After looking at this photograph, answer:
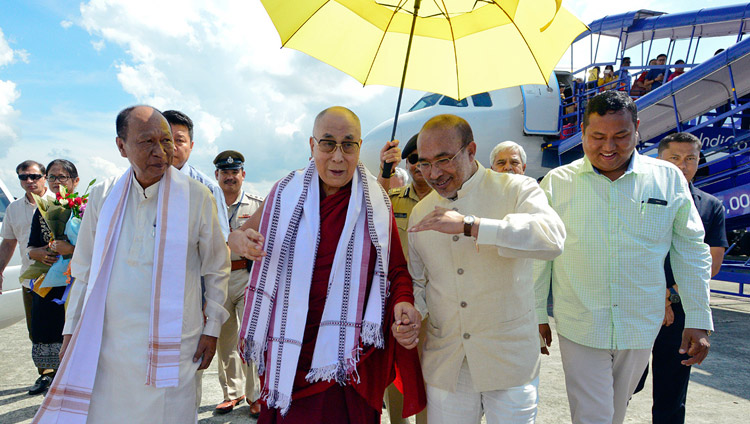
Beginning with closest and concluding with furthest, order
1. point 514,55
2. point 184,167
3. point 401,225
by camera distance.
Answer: point 514,55, point 401,225, point 184,167

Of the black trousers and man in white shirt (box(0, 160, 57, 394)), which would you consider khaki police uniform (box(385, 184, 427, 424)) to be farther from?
man in white shirt (box(0, 160, 57, 394))

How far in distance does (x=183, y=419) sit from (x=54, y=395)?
580mm

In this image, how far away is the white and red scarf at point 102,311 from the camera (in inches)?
82.3

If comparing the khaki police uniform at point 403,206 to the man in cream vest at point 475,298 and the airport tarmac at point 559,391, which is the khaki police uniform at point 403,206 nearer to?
the man in cream vest at point 475,298

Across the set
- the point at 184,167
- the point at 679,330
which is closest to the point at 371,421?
the point at 679,330

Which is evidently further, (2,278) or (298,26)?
(2,278)

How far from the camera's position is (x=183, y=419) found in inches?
89.7

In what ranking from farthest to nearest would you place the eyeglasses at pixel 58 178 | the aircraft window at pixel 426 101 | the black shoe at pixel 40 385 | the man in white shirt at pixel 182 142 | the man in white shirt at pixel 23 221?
the aircraft window at pixel 426 101 → the eyeglasses at pixel 58 178 → the man in white shirt at pixel 23 221 → the black shoe at pixel 40 385 → the man in white shirt at pixel 182 142

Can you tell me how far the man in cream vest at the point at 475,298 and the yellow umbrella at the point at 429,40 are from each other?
908 millimetres

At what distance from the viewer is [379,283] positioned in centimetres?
212

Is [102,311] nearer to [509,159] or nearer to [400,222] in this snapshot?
[400,222]

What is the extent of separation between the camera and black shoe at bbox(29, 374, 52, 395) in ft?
13.6

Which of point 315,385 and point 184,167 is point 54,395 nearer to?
point 315,385

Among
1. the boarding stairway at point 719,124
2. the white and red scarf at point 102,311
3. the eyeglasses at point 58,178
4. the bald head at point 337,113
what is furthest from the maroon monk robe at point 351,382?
the boarding stairway at point 719,124
